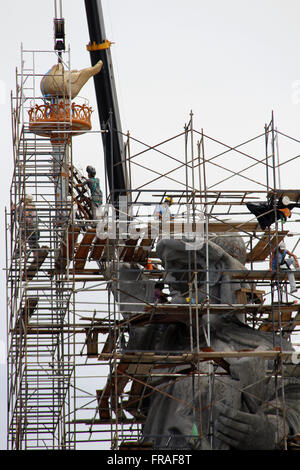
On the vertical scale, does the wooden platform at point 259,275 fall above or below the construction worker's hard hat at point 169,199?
below

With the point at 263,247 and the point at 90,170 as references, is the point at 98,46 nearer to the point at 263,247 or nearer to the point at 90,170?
the point at 90,170

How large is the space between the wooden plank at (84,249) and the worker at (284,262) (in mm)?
4327

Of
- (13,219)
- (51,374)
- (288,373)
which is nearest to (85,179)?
(13,219)

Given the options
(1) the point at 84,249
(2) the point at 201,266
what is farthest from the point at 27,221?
(2) the point at 201,266

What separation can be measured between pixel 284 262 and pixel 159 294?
342 cm

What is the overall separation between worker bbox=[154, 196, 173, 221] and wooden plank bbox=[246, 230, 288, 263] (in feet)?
7.56

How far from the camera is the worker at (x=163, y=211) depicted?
122ft

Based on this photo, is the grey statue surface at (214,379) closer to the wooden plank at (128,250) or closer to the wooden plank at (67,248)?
the wooden plank at (128,250)

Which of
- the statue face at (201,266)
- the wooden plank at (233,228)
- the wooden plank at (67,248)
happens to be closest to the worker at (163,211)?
the statue face at (201,266)

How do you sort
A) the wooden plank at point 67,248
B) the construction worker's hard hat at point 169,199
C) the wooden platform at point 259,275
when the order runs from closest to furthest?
1. the wooden platform at point 259,275
2. the wooden plank at point 67,248
3. the construction worker's hard hat at point 169,199

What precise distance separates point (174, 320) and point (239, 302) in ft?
5.09

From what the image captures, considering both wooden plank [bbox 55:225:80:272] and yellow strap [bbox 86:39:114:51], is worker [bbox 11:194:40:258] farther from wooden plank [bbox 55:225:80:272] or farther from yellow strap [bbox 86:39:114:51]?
yellow strap [bbox 86:39:114:51]

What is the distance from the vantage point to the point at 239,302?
36438 mm
